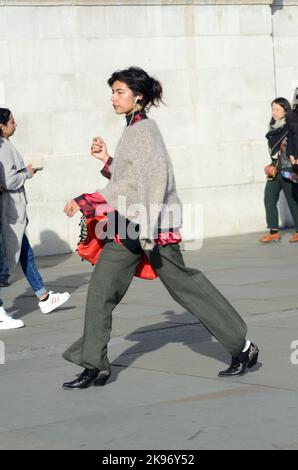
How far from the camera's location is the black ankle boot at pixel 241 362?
7.06m

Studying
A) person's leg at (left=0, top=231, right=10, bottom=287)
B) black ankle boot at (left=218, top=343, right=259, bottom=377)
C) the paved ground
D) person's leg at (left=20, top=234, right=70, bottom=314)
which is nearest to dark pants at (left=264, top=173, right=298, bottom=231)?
the paved ground

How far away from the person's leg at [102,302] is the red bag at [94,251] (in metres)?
0.15

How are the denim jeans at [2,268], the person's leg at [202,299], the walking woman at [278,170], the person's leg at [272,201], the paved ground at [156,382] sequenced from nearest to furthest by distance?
the paved ground at [156,382] → the person's leg at [202,299] → the denim jeans at [2,268] → the walking woman at [278,170] → the person's leg at [272,201]

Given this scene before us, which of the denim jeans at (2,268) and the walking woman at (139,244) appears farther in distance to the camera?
the denim jeans at (2,268)

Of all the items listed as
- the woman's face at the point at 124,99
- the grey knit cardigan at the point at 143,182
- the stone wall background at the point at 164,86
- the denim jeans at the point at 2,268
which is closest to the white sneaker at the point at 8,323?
the denim jeans at the point at 2,268

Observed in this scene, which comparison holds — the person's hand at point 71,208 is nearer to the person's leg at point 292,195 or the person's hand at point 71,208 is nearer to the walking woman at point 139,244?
the walking woman at point 139,244

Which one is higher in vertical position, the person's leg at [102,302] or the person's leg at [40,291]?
the person's leg at [102,302]

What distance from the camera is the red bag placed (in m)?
7.14

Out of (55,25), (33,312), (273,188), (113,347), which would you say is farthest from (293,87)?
(113,347)

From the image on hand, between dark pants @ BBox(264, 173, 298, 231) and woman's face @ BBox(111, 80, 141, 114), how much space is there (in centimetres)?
795

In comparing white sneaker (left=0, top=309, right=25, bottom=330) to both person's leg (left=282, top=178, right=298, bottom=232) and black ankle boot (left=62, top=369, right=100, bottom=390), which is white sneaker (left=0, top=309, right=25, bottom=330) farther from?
person's leg (left=282, top=178, right=298, bottom=232)

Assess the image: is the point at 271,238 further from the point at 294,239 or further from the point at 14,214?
the point at 14,214

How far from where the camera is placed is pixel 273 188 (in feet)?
49.6
